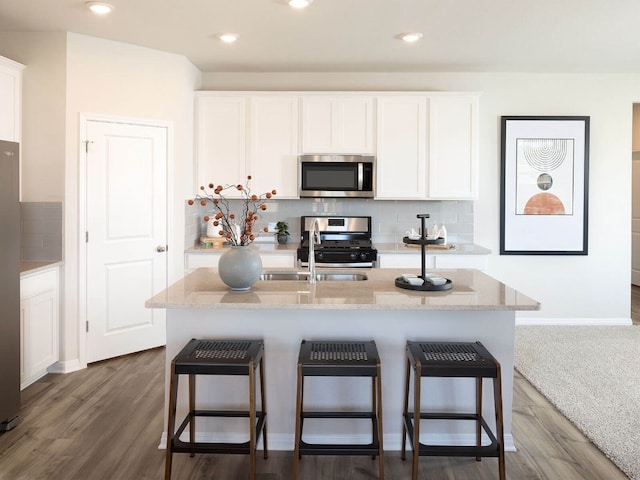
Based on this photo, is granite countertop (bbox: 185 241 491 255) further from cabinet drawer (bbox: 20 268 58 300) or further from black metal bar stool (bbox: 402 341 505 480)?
black metal bar stool (bbox: 402 341 505 480)

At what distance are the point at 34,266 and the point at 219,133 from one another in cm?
200

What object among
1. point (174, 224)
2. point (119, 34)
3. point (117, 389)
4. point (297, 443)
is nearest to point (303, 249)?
point (174, 224)

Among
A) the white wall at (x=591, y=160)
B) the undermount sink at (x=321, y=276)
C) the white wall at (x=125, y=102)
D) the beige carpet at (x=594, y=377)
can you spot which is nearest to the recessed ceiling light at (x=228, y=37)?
the white wall at (x=125, y=102)

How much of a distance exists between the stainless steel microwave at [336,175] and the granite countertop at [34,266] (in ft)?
7.06

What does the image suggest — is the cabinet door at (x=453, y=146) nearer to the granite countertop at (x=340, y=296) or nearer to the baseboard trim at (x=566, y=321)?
the baseboard trim at (x=566, y=321)

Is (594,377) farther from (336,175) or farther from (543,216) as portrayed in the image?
(336,175)

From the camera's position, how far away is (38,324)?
3768 millimetres

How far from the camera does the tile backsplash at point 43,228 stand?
13.2 feet

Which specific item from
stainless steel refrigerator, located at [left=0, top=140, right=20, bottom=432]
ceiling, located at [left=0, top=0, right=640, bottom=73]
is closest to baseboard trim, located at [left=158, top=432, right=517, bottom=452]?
stainless steel refrigerator, located at [left=0, top=140, right=20, bottom=432]

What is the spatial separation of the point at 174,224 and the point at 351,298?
256 cm

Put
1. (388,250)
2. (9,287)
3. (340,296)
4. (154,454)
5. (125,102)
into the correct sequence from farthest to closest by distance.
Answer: (388,250), (125,102), (9,287), (154,454), (340,296)

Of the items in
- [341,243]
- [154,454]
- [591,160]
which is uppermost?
[591,160]

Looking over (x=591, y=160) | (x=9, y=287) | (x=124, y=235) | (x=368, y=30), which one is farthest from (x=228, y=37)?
(x=591, y=160)

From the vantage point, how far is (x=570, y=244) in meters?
5.41
